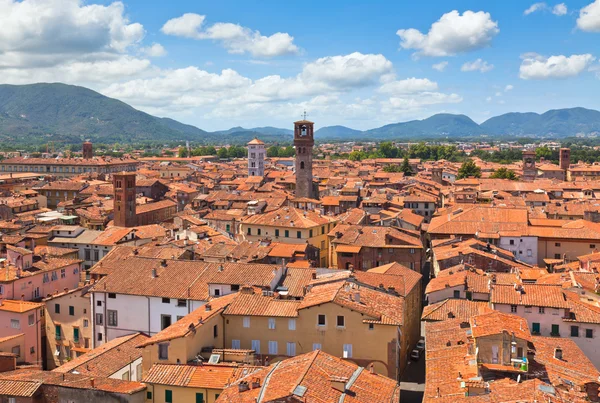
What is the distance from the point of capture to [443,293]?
42.4 m

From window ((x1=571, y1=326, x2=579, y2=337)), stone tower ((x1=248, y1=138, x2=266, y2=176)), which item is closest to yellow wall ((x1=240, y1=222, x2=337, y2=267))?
window ((x1=571, y1=326, x2=579, y2=337))

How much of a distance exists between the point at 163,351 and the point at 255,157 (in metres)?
113

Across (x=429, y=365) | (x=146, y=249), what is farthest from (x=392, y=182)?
(x=429, y=365)

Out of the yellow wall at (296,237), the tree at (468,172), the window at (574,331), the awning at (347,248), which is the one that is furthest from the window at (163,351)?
the tree at (468,172)

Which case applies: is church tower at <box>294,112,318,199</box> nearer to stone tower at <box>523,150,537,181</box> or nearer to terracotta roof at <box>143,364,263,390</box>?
stone tower at <box>523,150,537,181</box>

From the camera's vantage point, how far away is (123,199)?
259 ft

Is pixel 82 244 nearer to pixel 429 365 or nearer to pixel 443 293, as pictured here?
pixel 443 293

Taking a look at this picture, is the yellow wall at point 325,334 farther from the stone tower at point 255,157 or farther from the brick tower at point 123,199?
the stone tower at point 255,157

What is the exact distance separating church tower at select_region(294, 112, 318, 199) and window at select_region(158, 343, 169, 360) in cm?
6435

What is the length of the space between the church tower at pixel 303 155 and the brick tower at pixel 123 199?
82.3ft

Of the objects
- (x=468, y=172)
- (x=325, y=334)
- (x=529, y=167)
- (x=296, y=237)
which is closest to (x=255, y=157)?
(x=468, y=172)

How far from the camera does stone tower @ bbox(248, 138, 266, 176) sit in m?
142

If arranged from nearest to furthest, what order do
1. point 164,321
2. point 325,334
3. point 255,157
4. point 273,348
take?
point 325,334 → point 273,348 → point 164,321 → point 255,157

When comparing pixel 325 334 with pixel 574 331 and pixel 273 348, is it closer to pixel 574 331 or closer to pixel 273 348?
pixel 273 348
